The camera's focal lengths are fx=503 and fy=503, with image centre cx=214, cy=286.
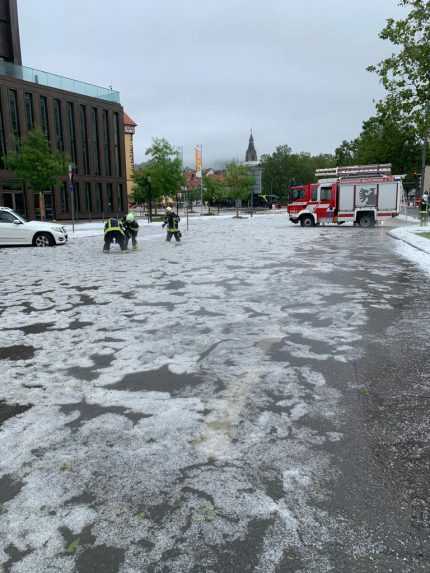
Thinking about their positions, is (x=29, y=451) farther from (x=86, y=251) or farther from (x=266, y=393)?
(x=86, y=251)

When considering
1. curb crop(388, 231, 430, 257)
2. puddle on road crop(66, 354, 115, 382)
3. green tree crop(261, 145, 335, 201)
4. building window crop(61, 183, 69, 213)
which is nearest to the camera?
puddle on road crop(66, 354, 115, 382)

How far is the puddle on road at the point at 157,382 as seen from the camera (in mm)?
4551

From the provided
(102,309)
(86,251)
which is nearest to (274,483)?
(102,309)

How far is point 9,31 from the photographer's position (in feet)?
141

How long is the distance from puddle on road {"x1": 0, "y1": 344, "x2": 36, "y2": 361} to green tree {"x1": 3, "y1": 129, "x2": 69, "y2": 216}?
93.8ft

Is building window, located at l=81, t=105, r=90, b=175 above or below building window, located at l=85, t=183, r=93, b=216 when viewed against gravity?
above

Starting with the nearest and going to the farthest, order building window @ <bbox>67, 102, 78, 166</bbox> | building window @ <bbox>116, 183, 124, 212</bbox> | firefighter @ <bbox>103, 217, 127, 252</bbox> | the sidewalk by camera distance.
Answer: the sidewalk
firefighter @ <bbox>103, 217, 127, 252</bbox>
building window @ <bbox>67, 102, 78, 166</bbox>
building window @ <bbox>116, 183, 124, 212</bbox>

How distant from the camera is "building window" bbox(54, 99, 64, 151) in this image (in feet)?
147

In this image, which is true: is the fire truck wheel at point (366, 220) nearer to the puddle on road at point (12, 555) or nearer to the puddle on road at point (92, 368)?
the puddle on road at point (92, 368)

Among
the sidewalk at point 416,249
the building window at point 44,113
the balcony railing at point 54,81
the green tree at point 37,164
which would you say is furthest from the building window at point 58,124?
the sidewalk at point 416,249

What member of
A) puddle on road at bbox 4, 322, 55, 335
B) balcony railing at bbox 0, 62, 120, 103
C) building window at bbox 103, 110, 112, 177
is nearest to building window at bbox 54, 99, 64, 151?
balcony railing at bbox 0, 62, 120, 103

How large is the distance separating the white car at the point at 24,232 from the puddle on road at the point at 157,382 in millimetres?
16114

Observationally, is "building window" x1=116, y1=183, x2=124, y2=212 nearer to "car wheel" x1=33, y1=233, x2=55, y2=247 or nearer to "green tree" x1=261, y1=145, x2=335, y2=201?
"car wheel" x1=33, y1=233, x2=55, y2=247

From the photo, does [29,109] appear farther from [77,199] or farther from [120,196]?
[120,196]
